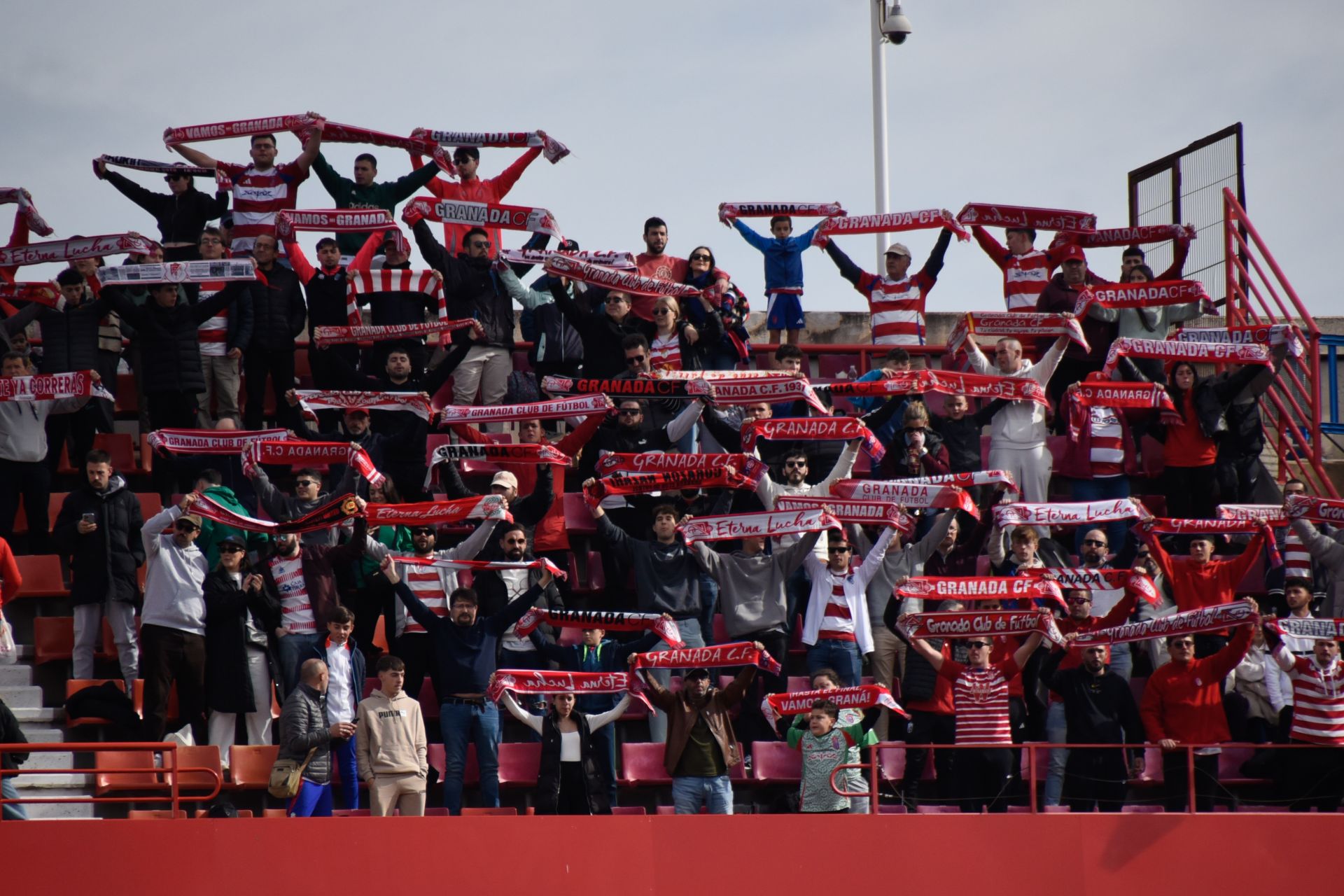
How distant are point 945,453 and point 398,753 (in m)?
5.92

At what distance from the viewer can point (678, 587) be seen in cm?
1532

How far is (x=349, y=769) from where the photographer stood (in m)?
13.9

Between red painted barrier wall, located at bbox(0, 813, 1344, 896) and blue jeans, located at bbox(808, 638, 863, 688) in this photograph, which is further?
blue jeans, located at bbox(808, 638, 863, 688)

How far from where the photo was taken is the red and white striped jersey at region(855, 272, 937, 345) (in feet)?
64.5

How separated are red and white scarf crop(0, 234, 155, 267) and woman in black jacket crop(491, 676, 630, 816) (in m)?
6.76

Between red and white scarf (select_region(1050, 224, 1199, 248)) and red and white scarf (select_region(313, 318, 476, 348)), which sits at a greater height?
red and white scarf (select_region(1050, 224, 1199, 248))

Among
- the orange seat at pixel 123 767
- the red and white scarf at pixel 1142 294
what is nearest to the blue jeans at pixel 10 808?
the orange seat at pixel 123 767

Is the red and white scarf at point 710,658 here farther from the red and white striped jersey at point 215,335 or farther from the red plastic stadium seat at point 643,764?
the red and white striped jersey at point 215,335

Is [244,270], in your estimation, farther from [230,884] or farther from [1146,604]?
[1146,604]

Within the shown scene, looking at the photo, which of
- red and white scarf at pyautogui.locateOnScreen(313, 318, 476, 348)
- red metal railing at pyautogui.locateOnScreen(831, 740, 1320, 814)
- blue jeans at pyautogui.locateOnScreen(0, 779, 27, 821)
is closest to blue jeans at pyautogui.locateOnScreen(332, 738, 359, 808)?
blue jeans at pyautogui.locateOnScreen(0, 779, 27, 821)

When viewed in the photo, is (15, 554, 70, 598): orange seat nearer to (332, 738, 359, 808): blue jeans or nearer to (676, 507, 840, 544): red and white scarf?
(332, 738, 359, 808): blue jeans

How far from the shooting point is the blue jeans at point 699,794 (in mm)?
13945

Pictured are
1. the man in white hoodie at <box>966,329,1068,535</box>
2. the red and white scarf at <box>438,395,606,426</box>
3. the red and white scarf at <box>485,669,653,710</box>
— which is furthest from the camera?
the man in white hoodie at <box>966,329,1068,535</box>

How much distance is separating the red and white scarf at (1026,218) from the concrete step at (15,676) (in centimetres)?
990
